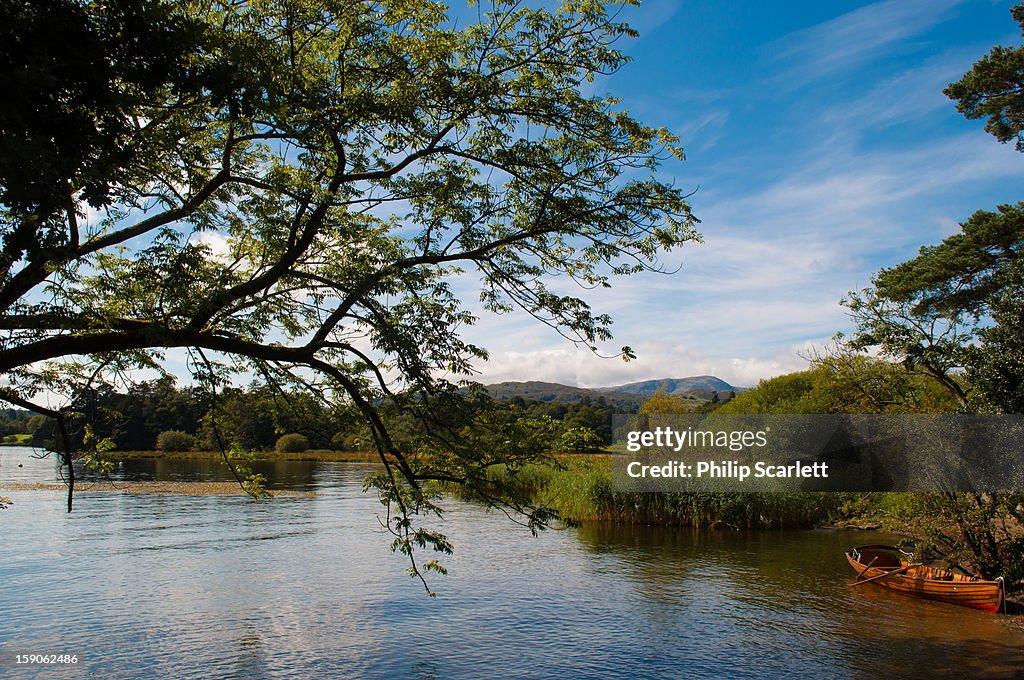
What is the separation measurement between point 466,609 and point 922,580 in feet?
32.9

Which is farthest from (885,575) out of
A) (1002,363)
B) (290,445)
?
(290,445)

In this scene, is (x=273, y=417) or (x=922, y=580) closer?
(x=273, y=417)

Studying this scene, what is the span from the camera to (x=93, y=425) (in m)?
9.84

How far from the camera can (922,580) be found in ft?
52.3

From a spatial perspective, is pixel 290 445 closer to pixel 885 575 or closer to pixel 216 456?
pixel 216 456

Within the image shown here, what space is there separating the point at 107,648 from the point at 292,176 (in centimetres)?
885

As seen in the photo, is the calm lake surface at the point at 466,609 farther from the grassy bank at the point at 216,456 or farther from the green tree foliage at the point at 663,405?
the green tree foliage at the point at 663,405

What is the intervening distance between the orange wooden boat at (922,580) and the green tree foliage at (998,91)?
12.0 metres

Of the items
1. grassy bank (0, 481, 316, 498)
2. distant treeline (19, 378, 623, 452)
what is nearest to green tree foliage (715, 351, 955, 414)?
distant treeline (19, 378, 623, 452)

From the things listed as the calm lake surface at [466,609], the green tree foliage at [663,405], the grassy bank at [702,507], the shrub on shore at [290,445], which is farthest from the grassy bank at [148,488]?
the green tree foliage at [663,405]

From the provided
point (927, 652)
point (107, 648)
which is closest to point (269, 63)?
point (107, 648)

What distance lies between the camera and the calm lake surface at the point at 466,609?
1175cm

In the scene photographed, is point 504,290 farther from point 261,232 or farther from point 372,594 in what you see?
point 372,594

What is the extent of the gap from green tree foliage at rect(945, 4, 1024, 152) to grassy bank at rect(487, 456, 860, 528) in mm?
12865
